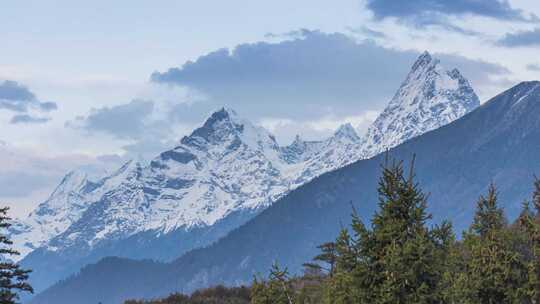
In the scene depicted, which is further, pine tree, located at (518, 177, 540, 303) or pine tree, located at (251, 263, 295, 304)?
pine tree, located at (251, 263, 295, 304)

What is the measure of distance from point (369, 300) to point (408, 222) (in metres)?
3.52

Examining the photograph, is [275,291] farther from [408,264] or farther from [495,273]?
[408,264]

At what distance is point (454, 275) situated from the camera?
60.1 m

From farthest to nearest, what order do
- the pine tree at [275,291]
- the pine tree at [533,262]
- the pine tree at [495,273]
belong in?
the pine tree at [275,291] < the pine tree at [495,273] < the pine tree at [533,262]

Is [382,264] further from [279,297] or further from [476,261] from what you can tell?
[279,297]

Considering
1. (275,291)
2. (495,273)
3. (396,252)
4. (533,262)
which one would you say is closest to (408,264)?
(396,252)

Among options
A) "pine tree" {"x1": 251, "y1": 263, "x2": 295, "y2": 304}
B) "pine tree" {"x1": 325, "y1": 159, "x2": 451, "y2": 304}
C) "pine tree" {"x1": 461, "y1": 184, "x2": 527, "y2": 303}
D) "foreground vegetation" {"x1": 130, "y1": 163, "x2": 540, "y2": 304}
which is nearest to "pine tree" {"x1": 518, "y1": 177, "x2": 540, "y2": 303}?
"foreground vegetation" {"x1": 130, "y1": 163, "x2": 540, "y2": 304}

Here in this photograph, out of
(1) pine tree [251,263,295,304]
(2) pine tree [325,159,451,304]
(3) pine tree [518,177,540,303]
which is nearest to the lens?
(2) pine tree [325,159,451,304]

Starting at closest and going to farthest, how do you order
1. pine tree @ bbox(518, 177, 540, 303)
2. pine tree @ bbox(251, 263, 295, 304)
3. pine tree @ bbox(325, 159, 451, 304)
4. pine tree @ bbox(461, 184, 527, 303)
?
pine tree @ bbox(325, 159, 451, 304)
pine tree @ bbox(518, 177, 540, 303)
pine tree @ bbox(461, 184, 527, 303)
pine tree @ bbox(251, 263, 295, 304)

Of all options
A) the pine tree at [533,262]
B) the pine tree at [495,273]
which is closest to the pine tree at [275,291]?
the pine tree at [495,273]

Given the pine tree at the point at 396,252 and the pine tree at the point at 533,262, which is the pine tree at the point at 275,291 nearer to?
the pine tree at the point at 396,252

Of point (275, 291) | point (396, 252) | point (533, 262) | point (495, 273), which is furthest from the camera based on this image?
point (275, 291)

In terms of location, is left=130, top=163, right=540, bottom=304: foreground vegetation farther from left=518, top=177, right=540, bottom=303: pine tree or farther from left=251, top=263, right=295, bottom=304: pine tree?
left=251, top=263, right=295, bottom=304: pine tree

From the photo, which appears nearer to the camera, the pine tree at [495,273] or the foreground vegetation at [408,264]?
the foreground vegetation at [408,264]
